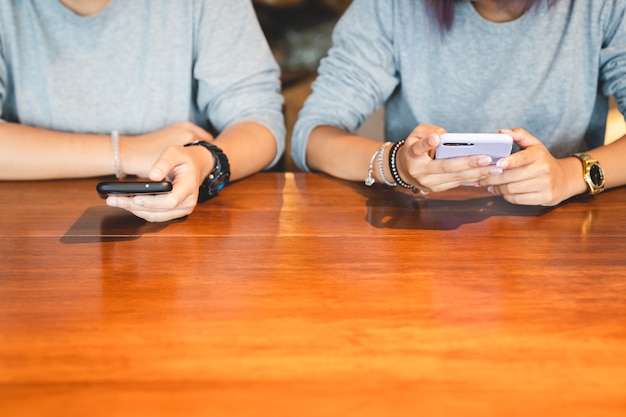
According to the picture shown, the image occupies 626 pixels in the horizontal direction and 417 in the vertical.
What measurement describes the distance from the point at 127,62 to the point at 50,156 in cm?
30

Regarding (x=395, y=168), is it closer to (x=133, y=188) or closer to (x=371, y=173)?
(x=371, y=173)

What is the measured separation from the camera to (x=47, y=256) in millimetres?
843

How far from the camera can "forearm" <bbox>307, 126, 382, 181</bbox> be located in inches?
47.5

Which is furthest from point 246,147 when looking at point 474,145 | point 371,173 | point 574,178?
point 574,178

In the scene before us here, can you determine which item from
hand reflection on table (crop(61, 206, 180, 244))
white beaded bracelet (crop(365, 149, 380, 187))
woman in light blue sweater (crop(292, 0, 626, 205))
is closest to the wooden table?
hand reflection on table (crop(61, 206, 180, 244))

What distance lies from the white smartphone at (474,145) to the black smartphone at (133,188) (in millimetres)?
415

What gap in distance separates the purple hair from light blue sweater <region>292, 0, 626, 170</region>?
20 millimetres

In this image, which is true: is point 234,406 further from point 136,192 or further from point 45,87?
point 45,87

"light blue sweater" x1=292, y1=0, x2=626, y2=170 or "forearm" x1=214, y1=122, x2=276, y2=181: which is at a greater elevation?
"light blue sweater" x1=292, y1=0, x2=626, y2=170

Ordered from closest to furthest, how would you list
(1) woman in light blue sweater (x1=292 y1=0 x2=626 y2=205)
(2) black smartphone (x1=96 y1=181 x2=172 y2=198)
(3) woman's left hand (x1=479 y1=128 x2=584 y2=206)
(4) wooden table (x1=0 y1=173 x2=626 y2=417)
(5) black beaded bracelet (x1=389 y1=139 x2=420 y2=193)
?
(4) wooden table (x1=0 y1=173 x2=626 y2=417) → (2) black smartphone (x1=96 y1=181 x2=172 y2=198) → (3) woman's left hand (x1=479 y1=128 x2=584 y2=206) → (5) black beaded bracelet (x1=389 y1=139 x2=420 y2=193) → (1) woman in light blue sweater (x1=292 y1=0 x2=626 y2=205)

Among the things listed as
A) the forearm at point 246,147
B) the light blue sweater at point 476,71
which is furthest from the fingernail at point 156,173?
the light blue sweater at point 476,71

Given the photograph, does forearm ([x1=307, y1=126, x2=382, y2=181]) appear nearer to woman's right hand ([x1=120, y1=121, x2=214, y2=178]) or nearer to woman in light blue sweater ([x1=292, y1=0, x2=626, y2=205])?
woman in light blue sweater ([x1=292, y1=0, x2=626, y2=205])

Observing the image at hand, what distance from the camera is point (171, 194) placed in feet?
3.05

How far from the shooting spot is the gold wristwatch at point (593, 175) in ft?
3.59
